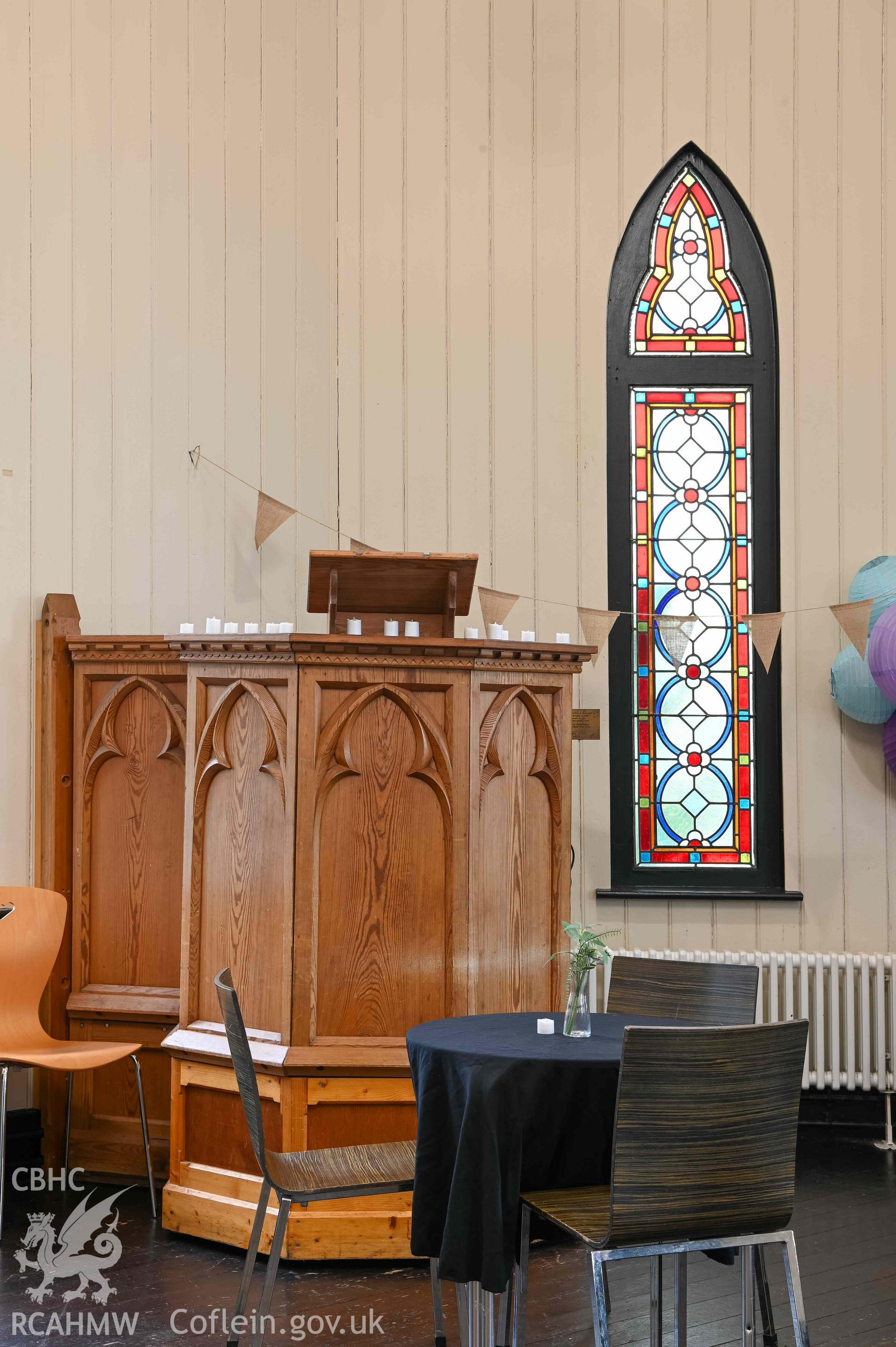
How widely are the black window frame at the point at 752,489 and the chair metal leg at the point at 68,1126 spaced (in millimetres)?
2338

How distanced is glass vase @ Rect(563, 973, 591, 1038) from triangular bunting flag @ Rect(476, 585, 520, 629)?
2.06m

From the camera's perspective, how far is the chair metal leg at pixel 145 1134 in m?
4.13

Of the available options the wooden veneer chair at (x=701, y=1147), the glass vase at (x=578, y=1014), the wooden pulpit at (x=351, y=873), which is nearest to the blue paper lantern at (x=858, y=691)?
the wooden pulpit at (x=351, y=873)

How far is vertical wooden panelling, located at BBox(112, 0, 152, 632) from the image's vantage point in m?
5.06

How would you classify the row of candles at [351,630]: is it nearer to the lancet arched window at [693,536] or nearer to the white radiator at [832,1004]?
the lancet arched window at [693,536]

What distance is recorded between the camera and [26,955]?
14.2ft

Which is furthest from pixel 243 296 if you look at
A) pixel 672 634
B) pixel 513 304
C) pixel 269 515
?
pixel 672 634

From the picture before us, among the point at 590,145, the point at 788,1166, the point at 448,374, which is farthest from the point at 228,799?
the point at 590,145

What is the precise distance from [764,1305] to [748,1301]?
12.8 inches

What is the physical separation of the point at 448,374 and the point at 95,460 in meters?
1.68

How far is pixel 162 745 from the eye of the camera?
4699mm

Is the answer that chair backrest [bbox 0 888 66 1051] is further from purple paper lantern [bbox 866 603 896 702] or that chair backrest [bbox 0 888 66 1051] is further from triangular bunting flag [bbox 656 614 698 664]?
purple paper lantern [bbox 866 603 896 702]

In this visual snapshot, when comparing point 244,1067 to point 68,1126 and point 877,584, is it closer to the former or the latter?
point 68,1126

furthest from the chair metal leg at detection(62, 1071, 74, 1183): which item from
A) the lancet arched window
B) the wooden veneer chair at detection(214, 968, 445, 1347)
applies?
the lancet arched window
